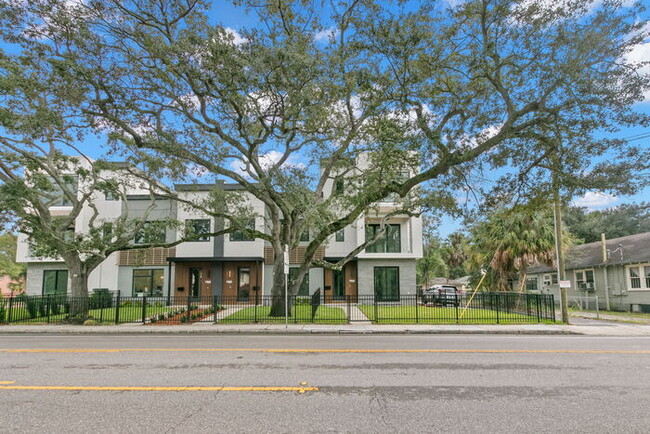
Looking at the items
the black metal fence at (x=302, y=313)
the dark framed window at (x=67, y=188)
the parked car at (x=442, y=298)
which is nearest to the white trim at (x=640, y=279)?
the black metal fence at (x=302, y=313)

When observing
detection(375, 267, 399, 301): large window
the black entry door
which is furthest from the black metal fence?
the black entry door

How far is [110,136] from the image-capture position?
16.8 metres

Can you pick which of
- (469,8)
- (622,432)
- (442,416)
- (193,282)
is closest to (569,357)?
(622,432)

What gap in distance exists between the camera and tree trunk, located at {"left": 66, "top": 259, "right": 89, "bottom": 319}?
17.6 m

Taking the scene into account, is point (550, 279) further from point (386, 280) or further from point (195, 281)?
point (195, 281)

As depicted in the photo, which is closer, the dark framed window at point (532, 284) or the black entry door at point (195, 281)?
the black entry door at point (195, 281)

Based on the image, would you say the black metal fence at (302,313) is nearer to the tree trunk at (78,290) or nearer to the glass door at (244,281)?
the tree trunk at (78,290)

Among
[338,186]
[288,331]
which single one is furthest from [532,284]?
[288,331]

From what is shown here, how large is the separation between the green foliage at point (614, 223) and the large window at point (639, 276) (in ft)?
86.4

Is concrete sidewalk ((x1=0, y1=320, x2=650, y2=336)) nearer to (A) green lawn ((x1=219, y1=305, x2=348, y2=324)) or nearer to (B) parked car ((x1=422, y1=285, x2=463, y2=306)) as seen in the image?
(A) green lawn ((x1=219, y1=305, x2=348, y2=324))

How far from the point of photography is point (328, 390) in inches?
239

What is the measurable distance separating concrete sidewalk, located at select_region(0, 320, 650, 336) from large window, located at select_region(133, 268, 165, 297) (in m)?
13.2

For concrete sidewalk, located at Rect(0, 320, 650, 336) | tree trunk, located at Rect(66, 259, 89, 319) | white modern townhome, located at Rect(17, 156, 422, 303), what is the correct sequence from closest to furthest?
concrete sidewalk, located at Rect(0, 320, 650, 336), tree trunk, located at Rect(66, 259, 89, 319), white modern townhome, located at Rect(17, 156, 422, 303)

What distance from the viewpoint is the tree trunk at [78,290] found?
17641 millimetres
